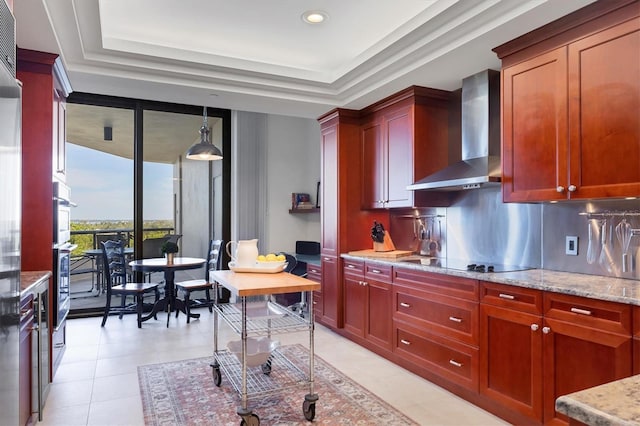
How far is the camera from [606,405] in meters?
0.75

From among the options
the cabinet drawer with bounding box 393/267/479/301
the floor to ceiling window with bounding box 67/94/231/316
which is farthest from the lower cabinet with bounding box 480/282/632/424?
the floor to ceiling window with bounding box 67/94/231/316

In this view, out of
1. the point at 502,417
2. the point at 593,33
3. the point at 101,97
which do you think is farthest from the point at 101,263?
the point at 593,33

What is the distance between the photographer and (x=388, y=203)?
14.1ft

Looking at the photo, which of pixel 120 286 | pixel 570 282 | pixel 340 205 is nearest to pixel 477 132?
pixel 570 282

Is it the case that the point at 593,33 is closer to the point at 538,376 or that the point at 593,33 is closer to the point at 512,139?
the point at 512,139

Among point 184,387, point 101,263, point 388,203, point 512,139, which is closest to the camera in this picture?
point 512,139

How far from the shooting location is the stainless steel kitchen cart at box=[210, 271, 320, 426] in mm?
2561

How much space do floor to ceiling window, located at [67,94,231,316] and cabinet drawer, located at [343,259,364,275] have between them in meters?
2.46

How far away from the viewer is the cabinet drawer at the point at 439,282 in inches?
115

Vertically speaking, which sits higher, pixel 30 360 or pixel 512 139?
pixel 512 139

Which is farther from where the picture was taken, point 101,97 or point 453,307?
point 101,97

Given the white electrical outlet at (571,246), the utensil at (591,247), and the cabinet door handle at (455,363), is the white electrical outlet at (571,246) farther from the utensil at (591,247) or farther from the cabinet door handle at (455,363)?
the cabinet door handle at (455,363)

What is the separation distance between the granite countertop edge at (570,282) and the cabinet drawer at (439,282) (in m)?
0.05

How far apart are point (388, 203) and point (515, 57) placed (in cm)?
184
